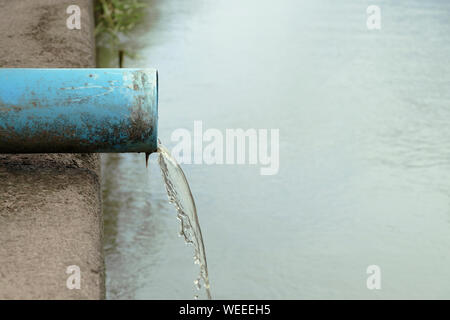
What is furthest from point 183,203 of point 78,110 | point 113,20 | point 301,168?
point 113,20

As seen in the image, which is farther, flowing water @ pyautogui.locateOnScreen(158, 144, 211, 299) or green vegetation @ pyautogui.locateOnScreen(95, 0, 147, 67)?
green vegetation @ pyautogui.locateOnScreen(95, 0, 147, 67)

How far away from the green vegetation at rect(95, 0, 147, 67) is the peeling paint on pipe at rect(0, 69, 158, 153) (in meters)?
2.30

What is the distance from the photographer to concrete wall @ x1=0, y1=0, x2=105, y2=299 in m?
1.47

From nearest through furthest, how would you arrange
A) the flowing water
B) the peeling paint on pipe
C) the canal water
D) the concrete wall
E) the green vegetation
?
1. the concrete wall
2. the peeling paint on pipe
3. the flowing water
4. the canal water
5. the green vegetation

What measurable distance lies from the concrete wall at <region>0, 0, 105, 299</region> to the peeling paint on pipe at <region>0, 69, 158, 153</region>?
0.36 feet

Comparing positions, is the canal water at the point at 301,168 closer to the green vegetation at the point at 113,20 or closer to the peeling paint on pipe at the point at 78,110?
the green vegetation at the point at 113,20

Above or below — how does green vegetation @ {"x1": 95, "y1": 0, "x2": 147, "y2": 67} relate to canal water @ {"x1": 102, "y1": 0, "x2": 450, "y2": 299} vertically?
above

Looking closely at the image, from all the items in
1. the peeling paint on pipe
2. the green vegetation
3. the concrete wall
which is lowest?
the concrete wall

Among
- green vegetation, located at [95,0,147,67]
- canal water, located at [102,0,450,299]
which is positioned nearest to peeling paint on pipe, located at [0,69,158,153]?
canal water, located at [102,0,450,299]

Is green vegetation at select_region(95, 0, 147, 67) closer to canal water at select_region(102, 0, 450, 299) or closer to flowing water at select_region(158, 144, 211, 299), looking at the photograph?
canal water at select_region(102, 0, 450, 299)

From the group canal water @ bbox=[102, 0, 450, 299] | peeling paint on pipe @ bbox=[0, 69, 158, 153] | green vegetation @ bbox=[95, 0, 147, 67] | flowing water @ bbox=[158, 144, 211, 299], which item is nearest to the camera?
peeling paint on pipe @ bbox=[0, 69, 158, 153]

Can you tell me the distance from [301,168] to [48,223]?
148cm

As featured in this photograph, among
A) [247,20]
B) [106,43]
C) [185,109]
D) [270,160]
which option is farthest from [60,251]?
[247,20]

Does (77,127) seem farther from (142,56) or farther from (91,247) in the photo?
(142,56)
